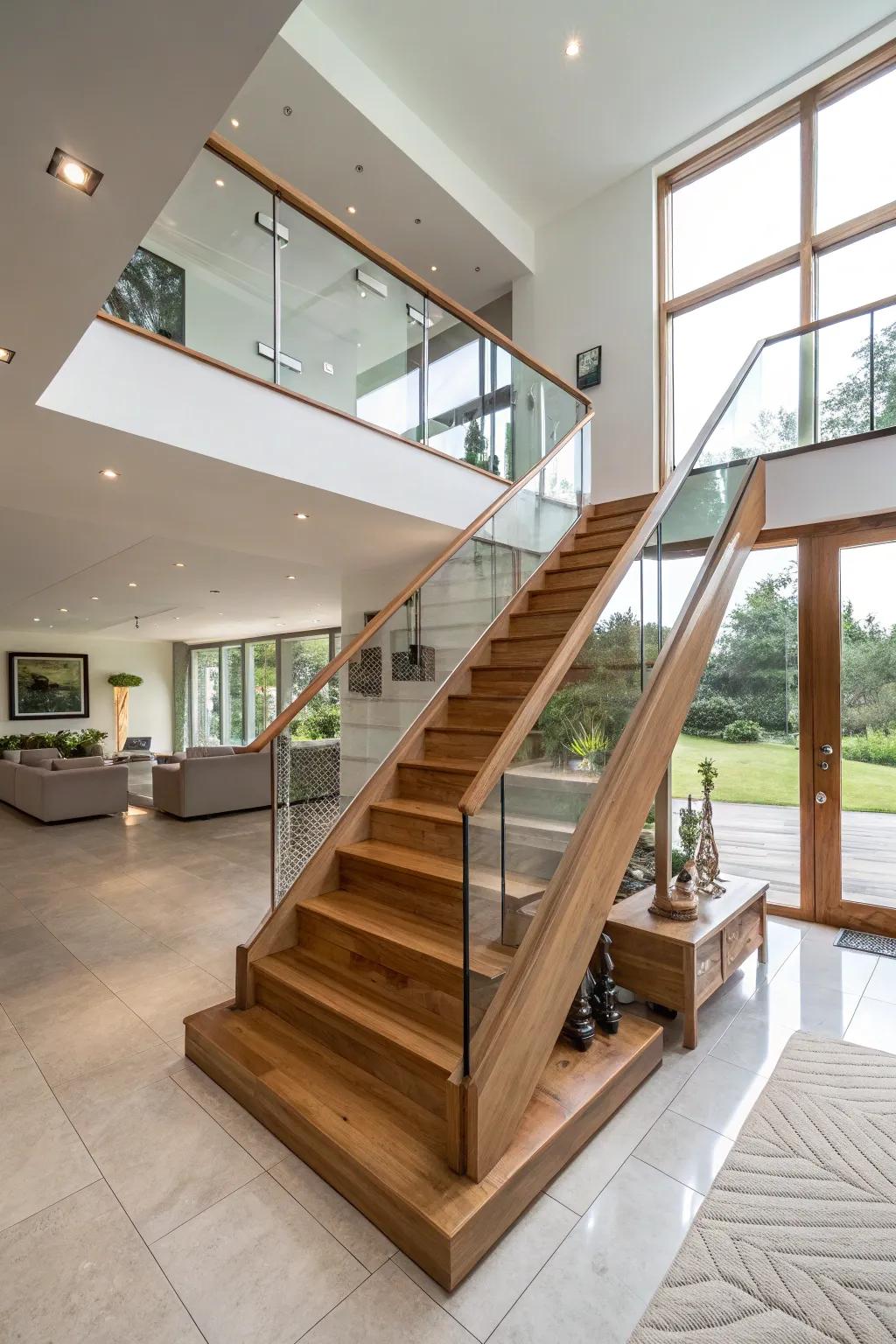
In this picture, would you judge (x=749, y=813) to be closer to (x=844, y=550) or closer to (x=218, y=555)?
(x=844, y=550)

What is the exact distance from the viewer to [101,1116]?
2.34 metres

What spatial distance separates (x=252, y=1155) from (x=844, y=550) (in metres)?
4.72

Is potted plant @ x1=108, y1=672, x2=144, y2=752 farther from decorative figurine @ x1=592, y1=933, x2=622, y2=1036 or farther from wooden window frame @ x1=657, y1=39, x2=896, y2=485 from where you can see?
decorative figurine @ x1=592, y1=933, x2=622, y2=1036

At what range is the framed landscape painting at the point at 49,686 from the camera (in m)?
13.0

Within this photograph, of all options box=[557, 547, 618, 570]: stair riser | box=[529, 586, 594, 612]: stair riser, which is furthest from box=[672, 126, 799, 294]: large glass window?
box=[529, 586, 594, 612]: stair riser

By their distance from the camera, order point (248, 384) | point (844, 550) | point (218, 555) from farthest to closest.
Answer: point (218, 555) → point (844, 550) → point (248, 384)

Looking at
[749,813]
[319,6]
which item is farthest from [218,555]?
[749,813]

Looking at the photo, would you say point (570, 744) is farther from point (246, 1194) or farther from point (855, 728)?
point (855, 728)

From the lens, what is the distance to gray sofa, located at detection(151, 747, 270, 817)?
766cm

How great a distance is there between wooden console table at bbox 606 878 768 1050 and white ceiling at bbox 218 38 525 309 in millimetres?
6259

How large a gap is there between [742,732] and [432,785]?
2662 mm

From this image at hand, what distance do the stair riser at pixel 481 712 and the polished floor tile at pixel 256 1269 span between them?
7.48 ft

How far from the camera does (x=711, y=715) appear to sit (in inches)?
196

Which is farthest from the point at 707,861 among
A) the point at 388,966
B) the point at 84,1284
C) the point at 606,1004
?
the point at 84,1284
